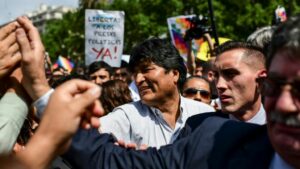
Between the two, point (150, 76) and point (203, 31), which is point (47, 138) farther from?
point (203, 31)

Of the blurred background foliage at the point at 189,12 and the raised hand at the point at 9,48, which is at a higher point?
the raised hand at the point at 9,48

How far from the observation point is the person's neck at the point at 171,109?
15.8 ft

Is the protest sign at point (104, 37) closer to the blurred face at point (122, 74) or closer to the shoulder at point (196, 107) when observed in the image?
the blurred face at point (122, 74)

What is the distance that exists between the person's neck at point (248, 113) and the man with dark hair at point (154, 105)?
21.5 inches

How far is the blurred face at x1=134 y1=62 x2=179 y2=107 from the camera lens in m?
4.88

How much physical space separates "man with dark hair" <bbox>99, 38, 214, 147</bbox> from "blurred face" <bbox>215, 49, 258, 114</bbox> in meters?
0.54

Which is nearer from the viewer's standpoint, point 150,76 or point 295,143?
point 295,143

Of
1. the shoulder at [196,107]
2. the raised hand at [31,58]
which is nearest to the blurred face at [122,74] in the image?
the shoulder at [196,107]

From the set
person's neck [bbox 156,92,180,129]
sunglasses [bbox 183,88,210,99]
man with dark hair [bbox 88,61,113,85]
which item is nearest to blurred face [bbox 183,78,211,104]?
sunglasses [bbox 183,88,210,99]

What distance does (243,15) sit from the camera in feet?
91.5

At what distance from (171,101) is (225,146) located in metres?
2.37

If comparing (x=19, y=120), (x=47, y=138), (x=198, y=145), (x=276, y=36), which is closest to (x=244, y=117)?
(x=198, y=145)

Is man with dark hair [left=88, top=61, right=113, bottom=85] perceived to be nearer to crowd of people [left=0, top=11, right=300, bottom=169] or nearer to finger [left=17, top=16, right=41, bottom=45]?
crowd of people [left=0, top=11, right=300, bottom=169]

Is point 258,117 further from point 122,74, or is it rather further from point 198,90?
point 122,74
